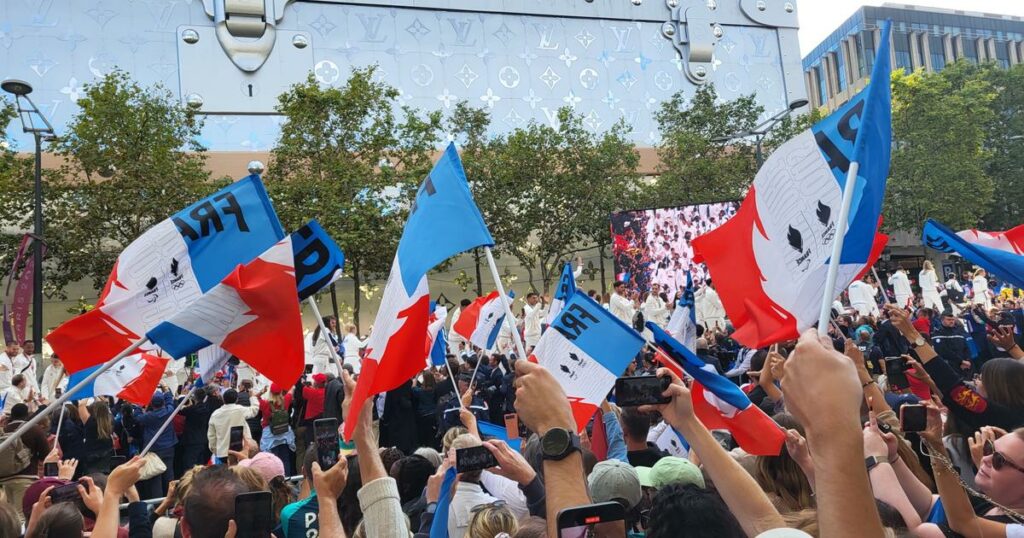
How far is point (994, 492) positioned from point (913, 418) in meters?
0.38

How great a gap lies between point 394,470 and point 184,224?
2.14 m

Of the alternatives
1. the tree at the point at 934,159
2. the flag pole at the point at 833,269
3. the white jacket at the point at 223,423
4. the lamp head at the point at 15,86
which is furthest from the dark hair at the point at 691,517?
the tree at the point at 934,159

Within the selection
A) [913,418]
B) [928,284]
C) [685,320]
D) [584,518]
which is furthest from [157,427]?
[928,284]

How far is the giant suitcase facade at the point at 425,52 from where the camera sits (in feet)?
109

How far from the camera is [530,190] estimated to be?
32656 mm

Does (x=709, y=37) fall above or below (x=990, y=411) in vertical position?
above

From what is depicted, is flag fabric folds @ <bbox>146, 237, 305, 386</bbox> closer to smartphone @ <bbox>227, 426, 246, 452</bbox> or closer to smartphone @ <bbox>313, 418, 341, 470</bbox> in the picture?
smartphone @ <bbox>227, 426, 246, 452</bbox>

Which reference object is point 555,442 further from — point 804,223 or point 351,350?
point 351,350

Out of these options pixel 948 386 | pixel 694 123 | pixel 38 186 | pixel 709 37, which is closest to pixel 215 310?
pixel 948 386

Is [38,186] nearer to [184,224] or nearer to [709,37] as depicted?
[184,224]

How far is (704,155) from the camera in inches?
1384

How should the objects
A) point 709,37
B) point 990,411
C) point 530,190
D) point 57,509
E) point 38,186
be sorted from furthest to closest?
point 709,37 < point 530,190 < point 38,186 < point 990,411 < point 57,509

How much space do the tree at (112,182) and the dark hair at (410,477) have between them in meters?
24.1

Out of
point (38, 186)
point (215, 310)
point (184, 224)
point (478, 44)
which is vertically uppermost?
point (478, 44)
